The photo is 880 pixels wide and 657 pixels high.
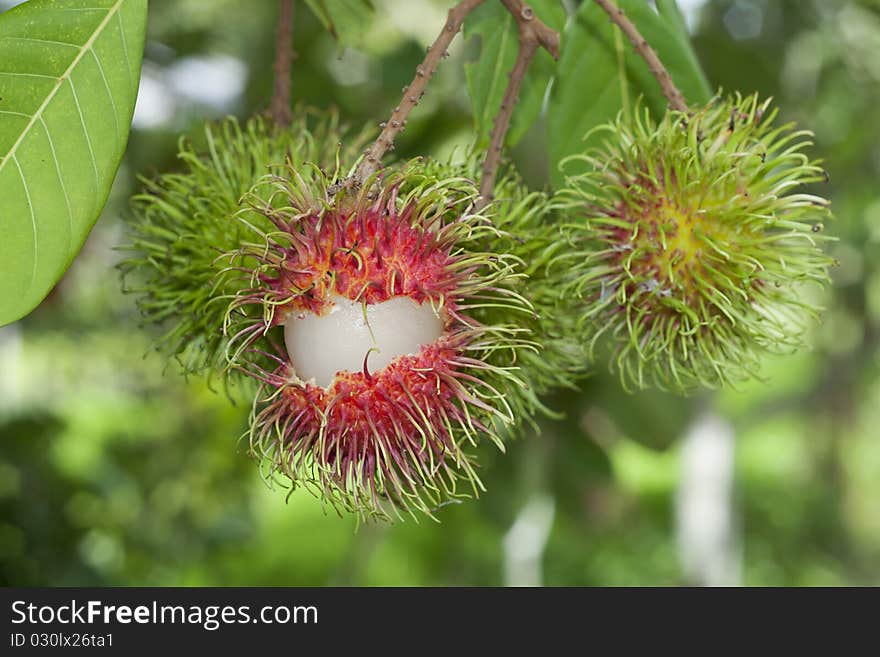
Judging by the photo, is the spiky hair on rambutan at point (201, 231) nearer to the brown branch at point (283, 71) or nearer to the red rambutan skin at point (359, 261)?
the brown branch at point (283, 71)

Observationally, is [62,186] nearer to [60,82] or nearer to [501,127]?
[60,82]

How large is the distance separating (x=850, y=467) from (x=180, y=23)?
6.83 m

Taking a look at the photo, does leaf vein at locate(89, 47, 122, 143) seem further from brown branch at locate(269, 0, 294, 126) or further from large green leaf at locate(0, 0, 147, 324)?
brown branch at locate(269, 0, 294, 126)

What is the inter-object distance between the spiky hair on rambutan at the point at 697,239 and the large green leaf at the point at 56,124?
53cm

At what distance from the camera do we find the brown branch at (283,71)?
1.33 meters

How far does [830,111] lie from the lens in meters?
3.26

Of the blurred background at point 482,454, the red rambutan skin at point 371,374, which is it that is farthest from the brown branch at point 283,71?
the red rambutan skin at point 371,374

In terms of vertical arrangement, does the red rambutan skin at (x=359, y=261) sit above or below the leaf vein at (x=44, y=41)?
below

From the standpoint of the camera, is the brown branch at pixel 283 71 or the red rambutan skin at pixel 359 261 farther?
the brown branch at pixel 283 71

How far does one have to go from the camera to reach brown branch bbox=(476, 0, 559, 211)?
1089mm

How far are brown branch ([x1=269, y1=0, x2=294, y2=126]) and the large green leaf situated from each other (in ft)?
0.98

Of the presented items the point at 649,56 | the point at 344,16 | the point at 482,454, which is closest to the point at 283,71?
the point at 344,16

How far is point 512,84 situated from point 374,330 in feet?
1.23

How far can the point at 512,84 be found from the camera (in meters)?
1.14
